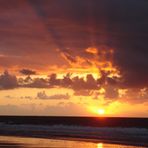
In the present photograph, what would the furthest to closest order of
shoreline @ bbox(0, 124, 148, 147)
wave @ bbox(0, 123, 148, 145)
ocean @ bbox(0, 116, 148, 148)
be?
wave @ bbox(0, 123, 148, 145) < shoreline @ bbox(0, 124, 148, 147) < ocean @ bbox(0, 116, 148, 148)

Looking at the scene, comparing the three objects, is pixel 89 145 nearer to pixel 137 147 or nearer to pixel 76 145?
pixel 76 145

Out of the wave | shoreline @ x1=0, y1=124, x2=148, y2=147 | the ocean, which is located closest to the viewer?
the ocean

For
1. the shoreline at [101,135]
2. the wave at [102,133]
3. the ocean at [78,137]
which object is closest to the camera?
the ocean at [78,137]

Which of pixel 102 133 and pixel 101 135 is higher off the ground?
pixel 102 133

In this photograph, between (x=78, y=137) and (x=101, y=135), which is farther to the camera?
(x=101, y=135)

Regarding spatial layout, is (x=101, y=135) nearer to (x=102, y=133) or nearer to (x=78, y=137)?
(x=102, y=133)

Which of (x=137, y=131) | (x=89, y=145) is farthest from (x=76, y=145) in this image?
(x=137, y=131)

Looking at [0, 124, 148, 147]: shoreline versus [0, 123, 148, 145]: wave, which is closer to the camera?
[0, 124, 148, 147]: shoreline

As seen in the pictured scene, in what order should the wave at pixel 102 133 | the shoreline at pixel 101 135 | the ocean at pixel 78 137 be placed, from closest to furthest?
the ocean at pixel 78 137 → the shoreline at pixel 101 135 → the wave at pixel 102 133

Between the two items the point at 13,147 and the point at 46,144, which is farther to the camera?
the point at 46,144

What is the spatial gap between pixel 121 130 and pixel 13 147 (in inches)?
931

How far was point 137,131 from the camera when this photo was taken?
182 ft

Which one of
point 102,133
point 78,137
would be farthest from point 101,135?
point 78,137

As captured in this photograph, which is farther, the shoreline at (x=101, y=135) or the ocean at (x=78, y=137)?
the shoreline at (x=101, y=135)
